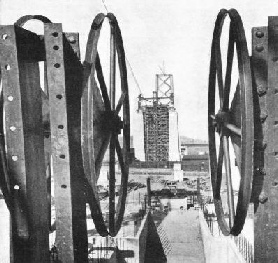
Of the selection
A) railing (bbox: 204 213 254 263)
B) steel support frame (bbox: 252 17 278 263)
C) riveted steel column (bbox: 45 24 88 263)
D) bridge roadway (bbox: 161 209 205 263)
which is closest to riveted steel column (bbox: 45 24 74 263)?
riveted steel column (bbox: 45 24 88 263)

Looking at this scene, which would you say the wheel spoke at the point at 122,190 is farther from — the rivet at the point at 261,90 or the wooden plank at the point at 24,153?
the rivet at the point at 261,90

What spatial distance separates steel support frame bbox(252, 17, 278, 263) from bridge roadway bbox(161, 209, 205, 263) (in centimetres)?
1598

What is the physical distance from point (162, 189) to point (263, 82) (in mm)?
25607

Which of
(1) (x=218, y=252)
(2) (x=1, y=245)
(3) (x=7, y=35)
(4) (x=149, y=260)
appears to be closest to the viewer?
(3) (x=7, y=35)

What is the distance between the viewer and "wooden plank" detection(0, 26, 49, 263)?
2449 millimetres

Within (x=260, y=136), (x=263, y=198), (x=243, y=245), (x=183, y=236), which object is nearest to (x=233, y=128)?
(x=260, y=136)

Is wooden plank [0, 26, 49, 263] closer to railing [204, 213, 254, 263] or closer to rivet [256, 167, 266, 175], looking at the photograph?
rivet [256, 167, 266, 175]

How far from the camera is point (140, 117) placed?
38188 mm

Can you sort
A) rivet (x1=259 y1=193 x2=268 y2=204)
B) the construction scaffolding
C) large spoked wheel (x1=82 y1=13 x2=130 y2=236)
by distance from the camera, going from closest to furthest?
rivet (x1=259 y1=193 x2=268 y2=204), large spoked wheel (x1=82 y1=13 x2=130 y2=236), the construction scaffolding

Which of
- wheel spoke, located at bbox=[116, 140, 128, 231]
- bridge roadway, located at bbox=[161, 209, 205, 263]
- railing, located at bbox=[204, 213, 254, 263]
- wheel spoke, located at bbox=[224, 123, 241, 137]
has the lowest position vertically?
bridge roadway, located at bbox=[161, 209, 205, 263]

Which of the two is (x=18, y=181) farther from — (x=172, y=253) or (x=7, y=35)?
(x=172, y=253)

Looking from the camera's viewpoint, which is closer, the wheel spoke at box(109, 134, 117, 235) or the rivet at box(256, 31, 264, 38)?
the rivet at box(256, 31, 264, 38)

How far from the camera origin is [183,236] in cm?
1952

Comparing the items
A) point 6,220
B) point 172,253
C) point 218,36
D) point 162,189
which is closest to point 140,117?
point 162,189
